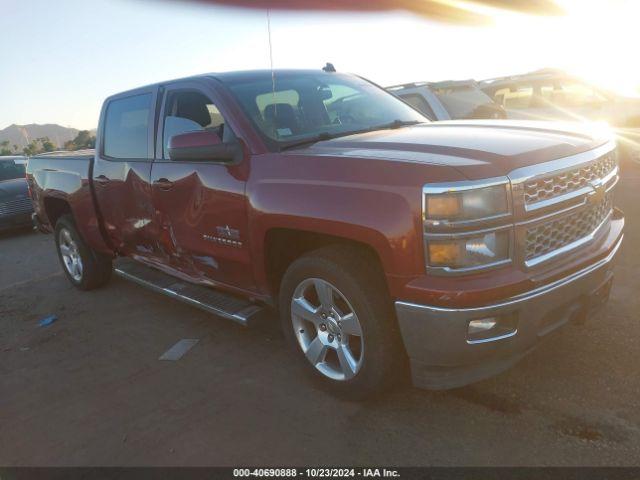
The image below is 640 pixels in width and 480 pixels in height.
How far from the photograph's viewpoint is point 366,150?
2801mm

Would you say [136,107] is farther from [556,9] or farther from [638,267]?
[638,267]

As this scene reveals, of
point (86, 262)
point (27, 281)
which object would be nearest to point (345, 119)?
point (86, 262)

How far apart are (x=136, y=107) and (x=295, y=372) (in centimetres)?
262

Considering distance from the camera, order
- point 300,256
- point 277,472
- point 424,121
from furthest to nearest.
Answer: point 424,121, point 300,256, point 277,472

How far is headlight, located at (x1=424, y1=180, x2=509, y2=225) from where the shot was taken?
230 centimetres

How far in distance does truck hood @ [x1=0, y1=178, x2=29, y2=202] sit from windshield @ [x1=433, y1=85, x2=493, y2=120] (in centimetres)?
798

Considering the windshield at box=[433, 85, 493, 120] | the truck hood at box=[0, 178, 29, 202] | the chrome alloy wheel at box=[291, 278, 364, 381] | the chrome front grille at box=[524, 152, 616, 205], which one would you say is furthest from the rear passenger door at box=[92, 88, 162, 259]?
the truck hood at box=[0, 178, 29, 202]

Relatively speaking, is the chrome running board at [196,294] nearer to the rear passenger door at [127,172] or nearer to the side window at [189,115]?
the rear passenger door at [127,172]

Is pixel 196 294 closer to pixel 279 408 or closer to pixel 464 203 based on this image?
pixel 279 408

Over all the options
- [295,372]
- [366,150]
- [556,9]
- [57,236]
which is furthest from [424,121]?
[57,236]

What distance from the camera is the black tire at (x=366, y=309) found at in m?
2.64

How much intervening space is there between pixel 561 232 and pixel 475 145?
1.99 feet

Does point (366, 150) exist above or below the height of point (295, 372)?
above

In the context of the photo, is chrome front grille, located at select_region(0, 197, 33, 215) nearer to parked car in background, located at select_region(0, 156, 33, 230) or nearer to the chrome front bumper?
parked car in background, located at select_region(0, 156, 33, 230)
